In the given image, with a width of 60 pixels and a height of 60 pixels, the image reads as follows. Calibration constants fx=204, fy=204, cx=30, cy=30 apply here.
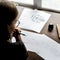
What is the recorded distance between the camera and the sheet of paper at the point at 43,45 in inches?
51.0

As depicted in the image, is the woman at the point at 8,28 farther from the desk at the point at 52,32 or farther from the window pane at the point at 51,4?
the window pane at the point at 51,4

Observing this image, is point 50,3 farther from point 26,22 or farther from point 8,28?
point 8,28

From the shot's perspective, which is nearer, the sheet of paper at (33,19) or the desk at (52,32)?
the desk at (52,32)

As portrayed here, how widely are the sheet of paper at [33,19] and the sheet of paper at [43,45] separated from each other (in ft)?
0.24

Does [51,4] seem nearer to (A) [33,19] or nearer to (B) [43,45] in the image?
(A) [33,19]

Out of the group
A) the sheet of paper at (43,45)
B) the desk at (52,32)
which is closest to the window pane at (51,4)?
the desk at (52,32)

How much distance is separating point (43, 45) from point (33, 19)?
0.91ft

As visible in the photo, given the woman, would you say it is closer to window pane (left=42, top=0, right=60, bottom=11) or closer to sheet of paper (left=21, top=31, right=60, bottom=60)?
sheet of paper (left=21, top=31, right=60, bottom=60)

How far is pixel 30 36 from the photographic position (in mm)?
1435

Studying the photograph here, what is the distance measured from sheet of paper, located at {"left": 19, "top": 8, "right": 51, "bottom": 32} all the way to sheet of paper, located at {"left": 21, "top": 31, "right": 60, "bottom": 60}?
74mm

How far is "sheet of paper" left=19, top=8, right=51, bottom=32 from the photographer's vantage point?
59.2 inches

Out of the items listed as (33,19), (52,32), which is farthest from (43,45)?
(33,19)

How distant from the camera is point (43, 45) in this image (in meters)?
1.36

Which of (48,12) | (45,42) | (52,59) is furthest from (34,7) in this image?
(52,59)
